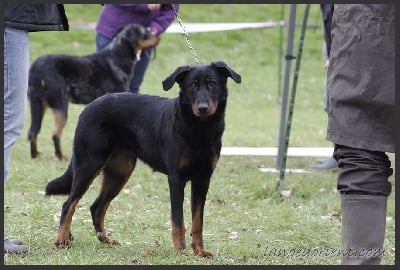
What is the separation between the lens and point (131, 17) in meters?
7.94

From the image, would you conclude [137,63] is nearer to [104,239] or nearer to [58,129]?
[58,129]

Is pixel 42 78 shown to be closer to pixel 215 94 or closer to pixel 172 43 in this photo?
pixel 215 94

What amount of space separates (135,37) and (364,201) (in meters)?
5.23

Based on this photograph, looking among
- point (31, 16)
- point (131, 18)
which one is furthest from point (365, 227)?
point (131, 18)

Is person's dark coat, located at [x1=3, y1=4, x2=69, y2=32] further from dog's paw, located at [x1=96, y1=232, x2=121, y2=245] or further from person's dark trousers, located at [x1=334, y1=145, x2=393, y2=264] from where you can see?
person's dark trousers, located at [x1=334, y1=145, x2=393, y2=264]

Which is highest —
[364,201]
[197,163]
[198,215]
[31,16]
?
[31,16]

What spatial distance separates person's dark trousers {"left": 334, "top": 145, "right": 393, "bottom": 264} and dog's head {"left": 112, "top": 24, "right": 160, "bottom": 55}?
5.07m

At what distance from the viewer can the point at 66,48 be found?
57.1 feet

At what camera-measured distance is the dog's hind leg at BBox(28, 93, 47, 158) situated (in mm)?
7938

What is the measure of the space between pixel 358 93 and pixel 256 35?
657 inches

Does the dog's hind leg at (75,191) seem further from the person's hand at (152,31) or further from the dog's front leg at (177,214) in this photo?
the person's hand at (152,31)

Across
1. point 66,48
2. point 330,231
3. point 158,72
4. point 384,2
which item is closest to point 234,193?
point 330,231

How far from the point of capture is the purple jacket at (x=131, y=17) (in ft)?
26.0

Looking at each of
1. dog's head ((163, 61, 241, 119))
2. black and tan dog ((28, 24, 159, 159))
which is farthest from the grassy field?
dog's head ((163, 61, 241, 119))
